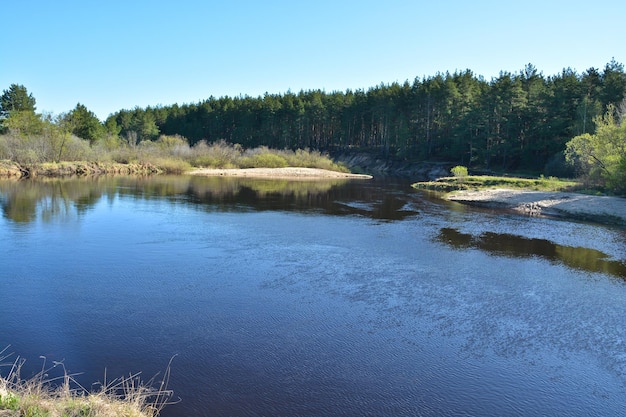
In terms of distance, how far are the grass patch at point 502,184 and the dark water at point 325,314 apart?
1908 cm

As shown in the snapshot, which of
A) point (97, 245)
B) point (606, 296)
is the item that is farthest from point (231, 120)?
point (606, 296)

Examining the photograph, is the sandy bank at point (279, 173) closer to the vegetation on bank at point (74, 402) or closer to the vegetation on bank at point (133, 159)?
the vegetation on bank at point (133, 159)

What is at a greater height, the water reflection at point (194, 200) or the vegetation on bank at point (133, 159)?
the vegetation on bank at point (133, 159)

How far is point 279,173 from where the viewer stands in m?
72.4

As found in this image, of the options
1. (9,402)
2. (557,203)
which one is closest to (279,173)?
(557,203)

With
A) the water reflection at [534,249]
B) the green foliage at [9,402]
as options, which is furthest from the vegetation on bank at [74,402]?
the water reflection at [534,249]

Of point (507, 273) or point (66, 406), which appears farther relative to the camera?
point (507, 273)

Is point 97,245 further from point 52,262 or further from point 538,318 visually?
point 538,318

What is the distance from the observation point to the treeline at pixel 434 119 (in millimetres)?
56938

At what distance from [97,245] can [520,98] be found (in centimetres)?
5634

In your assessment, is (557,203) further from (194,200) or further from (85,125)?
A: (85,125)

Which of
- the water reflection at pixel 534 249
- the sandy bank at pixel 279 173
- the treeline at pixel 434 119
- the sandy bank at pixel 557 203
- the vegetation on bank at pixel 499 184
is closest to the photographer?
the water reflection at pixel 534 249

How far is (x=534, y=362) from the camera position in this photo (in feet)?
30.9

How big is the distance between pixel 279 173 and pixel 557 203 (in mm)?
44983
